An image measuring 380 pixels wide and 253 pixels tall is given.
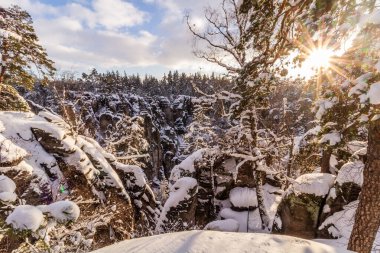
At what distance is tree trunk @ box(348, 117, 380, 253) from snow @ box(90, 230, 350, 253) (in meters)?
2.32

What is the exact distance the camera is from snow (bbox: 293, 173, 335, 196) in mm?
11125

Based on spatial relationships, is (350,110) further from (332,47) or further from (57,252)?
(57,252)

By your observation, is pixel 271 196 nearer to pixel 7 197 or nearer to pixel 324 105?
pixel 324 105

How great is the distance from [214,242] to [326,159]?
12288 mm

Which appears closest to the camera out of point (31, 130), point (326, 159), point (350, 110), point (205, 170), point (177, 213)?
point (350, 110)

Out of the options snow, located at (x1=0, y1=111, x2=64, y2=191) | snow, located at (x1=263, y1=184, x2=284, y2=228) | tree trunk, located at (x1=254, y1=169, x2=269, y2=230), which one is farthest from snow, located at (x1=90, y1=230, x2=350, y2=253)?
snow, located at (x1=263, y1=184, x2=284, y2=228)

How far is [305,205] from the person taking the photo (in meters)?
11.2

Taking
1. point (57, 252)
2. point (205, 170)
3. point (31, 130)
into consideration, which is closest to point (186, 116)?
point (205, 170)

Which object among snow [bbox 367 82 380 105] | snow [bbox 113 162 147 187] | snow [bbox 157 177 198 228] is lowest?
snow [bbox 157 177 198 228]

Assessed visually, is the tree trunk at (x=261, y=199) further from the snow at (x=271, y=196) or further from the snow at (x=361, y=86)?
the snow at (x=361, y=86)

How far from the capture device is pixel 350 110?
5.49 metres

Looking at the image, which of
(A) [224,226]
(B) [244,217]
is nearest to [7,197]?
(A) [224,226]

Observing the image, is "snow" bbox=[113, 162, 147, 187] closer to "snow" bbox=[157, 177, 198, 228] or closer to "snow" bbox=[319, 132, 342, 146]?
"snow" bbox=[157, 177, 198, 228]

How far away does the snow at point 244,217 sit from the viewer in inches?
609
